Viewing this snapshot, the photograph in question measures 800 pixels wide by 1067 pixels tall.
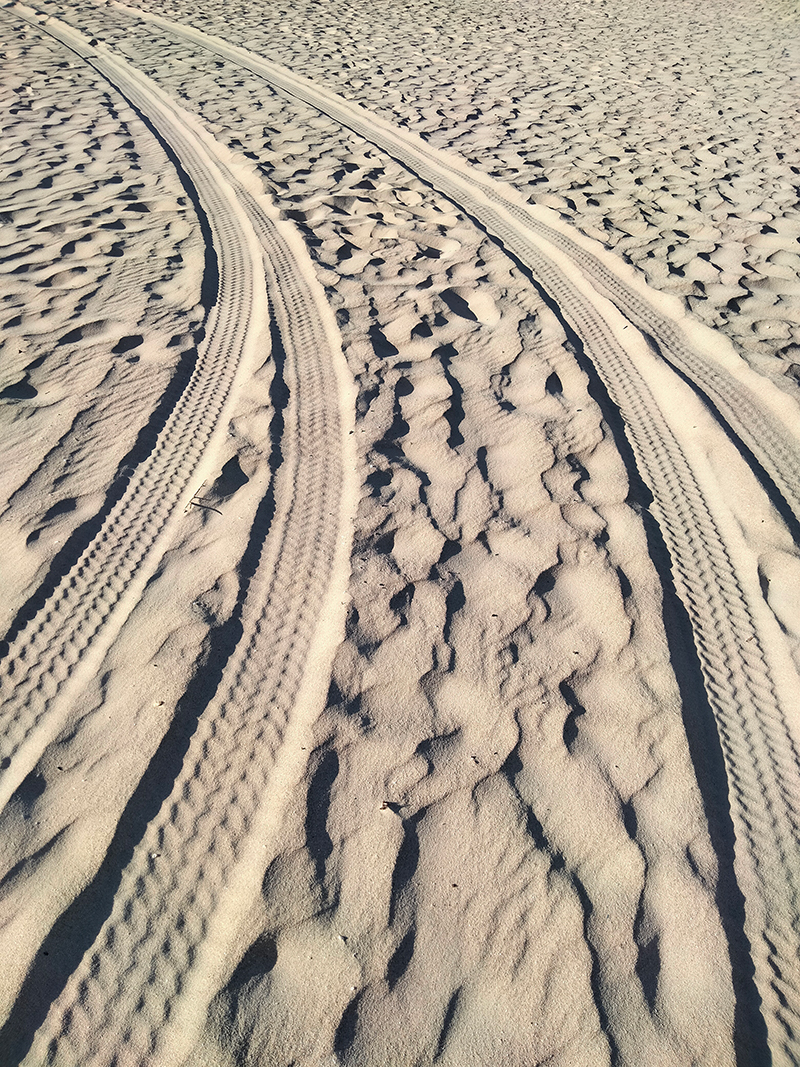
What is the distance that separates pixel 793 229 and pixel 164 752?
499cm

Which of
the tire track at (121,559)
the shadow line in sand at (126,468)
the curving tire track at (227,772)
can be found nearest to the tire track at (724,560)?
the curving tire track at (227,772)

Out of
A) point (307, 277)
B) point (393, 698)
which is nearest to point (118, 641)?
point (393, 698)

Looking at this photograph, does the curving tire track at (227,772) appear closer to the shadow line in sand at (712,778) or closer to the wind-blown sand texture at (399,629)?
the wind-blown sand texture at (399,629)

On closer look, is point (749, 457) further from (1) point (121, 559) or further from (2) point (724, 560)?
(1) point (121, 559)

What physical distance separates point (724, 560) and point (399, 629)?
122 cm

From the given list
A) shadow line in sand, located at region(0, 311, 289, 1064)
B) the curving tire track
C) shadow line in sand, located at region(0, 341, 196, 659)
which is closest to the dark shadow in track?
the curving tire track

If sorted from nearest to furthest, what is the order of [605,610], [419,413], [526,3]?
1. [605,610]
2. [419,413]
3. [526,3]

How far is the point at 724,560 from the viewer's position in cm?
270

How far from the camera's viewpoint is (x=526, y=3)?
12156mm

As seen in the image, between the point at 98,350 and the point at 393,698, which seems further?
the point at 98,350

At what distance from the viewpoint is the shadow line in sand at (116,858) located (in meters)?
1.64

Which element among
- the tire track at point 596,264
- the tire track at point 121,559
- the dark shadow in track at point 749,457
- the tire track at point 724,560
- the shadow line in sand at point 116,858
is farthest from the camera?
the tire track at point 596,264

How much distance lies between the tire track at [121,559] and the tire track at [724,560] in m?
1.67

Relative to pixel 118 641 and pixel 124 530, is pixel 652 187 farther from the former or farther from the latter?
pixel 118 641
